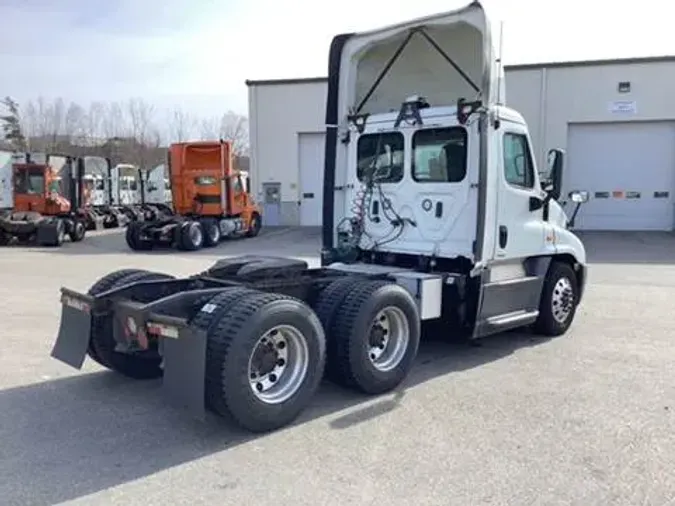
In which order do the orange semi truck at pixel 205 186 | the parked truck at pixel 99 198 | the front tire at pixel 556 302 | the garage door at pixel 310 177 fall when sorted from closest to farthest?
1. the front tire at pixel 556 302
2. the orange semi truck at pixel 205 186
3. the parked truck at pixel 99 198
4. the garage door at pixel 310 177

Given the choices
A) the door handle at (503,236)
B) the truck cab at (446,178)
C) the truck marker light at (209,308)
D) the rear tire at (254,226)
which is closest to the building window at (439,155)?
the truck cab at (446,178)

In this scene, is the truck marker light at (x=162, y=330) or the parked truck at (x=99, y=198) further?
the parked truck at (x=99, y=198)

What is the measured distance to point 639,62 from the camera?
24.6 m

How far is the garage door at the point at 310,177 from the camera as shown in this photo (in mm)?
28828

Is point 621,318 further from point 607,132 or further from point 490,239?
point 607,132

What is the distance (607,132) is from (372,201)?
21.3 metres

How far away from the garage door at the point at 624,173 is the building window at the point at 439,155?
2016cm

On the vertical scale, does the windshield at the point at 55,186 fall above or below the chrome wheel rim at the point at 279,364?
above

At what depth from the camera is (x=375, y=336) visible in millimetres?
5559

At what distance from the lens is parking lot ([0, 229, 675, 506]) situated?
3723mm

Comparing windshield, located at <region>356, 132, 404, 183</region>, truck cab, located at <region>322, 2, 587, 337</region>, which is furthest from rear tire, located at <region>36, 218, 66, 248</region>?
windshield, located at <region>356, 132, 404, 183</region>

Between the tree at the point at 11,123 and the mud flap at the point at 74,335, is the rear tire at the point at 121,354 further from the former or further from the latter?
the tree at the point at 11,123

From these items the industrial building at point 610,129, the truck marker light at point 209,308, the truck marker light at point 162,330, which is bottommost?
the truck marker light at point 162,330

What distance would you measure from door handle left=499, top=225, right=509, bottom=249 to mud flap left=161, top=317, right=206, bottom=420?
11.6ft
